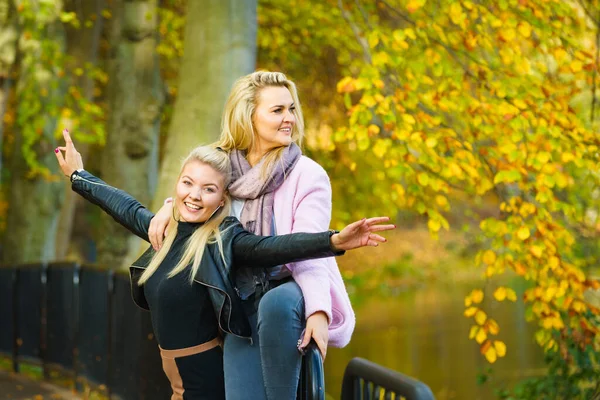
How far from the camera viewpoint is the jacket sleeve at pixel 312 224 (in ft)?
13.1

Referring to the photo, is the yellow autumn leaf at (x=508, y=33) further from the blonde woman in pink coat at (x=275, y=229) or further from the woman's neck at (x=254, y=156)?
the woman's neck at (x=254, y=156)

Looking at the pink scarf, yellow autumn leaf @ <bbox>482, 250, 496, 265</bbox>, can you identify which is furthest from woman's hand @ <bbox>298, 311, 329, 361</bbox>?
yellow autumn leaf @ <bbox>482, 250, 496, 265</bbox>

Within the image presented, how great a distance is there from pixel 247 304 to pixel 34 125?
383 inches

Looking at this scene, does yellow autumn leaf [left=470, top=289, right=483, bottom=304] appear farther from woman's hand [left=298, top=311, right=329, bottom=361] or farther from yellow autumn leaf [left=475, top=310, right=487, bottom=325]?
woman's hand [left=298, top=311, right=329, bottom=361]

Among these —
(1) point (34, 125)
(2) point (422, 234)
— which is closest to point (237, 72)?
(1) point (34, 125)

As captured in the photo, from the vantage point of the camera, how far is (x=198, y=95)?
27.2 feet

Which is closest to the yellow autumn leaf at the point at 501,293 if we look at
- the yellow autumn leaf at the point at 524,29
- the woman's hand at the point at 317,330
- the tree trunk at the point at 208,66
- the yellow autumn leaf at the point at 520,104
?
the yellow autumn leaf at the point at 520,104

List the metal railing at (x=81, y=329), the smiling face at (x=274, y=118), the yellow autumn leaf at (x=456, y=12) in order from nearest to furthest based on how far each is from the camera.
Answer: the smiling face at (x=274, y=118) < the metal railing at (x=81, y=329) < the yellow autumn leaf at (x=456, y=12)

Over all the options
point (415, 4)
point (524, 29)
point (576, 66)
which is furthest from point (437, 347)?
point (415, 4)

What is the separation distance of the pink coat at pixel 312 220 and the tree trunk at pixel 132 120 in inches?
301

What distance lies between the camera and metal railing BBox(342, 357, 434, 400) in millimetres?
3480

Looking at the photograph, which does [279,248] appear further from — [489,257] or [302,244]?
[489,257]

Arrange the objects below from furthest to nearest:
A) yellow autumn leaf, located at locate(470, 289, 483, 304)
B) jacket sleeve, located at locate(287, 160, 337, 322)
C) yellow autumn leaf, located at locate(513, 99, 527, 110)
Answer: yellow autumn leaf, located at locate(470, 289, 483, 304)
yellow autumn leaf, located at locate(513, 99, 527, 110)
jacket sleeve, located at locate(287, 160, 337, 322)

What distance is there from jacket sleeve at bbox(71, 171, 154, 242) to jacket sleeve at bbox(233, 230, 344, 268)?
2.23 ft
